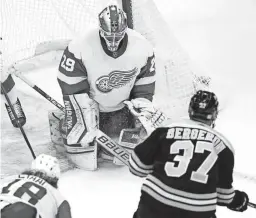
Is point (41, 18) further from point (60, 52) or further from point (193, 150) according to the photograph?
point (193, 150)

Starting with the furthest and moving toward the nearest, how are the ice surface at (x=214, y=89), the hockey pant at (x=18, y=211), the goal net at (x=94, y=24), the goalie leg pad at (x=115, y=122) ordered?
the goal net at (x=94, y=24)
the goalie leg pad at (x=115, y=122)
the ice surface at (x=214, y=89)
the hockey pant at (x=18, y=211)

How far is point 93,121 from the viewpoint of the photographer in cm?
276

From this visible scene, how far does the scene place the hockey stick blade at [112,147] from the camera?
2.73m

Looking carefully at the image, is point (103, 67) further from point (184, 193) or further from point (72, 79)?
point (184, 193)

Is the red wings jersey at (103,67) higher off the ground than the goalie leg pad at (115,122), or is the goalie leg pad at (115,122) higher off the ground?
the red wings jersey at (103,67)

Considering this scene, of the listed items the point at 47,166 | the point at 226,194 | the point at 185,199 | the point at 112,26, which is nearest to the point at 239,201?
the point at 226,194

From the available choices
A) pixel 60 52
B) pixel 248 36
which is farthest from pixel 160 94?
Result: pixel 248 36

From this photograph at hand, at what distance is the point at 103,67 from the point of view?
264 centimetres

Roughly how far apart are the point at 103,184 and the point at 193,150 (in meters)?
1.07

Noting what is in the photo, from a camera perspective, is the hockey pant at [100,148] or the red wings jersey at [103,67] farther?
the hockey pant at [100,148]

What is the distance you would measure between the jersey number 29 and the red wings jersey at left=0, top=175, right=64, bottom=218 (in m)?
0.41

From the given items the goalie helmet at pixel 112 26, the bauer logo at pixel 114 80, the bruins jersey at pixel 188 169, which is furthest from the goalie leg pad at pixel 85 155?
the bruins jersey at pixel 188 169

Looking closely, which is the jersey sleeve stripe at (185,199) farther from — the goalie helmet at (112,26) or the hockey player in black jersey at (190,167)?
the goalie helmet at (112,26)

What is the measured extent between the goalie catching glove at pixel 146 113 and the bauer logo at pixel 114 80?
12 cm
